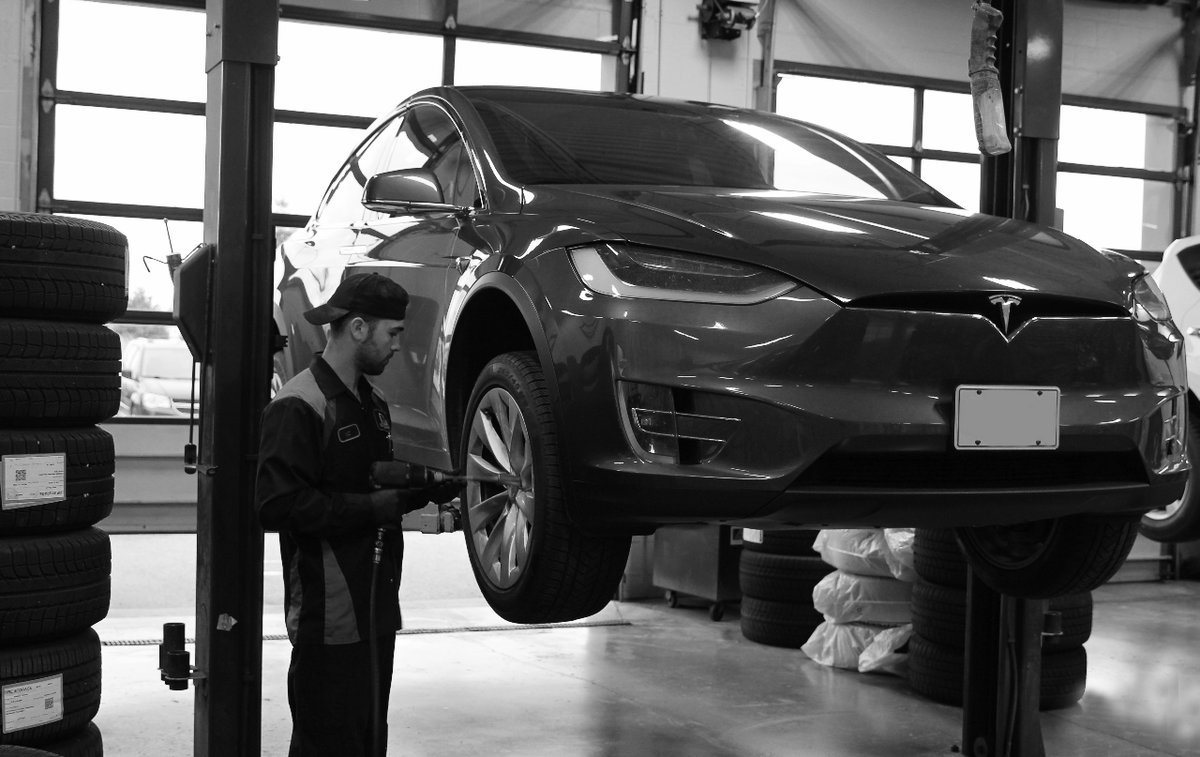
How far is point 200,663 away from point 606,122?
1826 millimetres

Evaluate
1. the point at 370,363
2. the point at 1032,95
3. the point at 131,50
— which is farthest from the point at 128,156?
the point at 1032,95

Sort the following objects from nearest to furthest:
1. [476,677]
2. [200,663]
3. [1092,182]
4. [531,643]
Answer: [200,663]
[476,677]
[531,643]
[1092,182]

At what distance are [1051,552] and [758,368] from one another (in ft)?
3.89

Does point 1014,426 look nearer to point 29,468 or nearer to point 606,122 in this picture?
point 606,122

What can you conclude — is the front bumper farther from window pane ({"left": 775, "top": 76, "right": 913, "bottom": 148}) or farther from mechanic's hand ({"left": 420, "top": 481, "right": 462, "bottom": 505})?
window pane ({"left": 775, "top": 76, "right": 913, "bottom": 148})

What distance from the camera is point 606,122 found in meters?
3.28

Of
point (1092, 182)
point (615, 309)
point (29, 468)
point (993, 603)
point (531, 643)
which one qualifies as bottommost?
point (531, 643)

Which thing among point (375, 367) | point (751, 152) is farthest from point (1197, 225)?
point (375, 367)

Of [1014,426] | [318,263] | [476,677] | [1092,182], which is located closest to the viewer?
[1014,426]

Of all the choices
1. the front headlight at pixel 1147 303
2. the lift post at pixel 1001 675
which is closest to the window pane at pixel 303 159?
the lift post at pixel 1001 675

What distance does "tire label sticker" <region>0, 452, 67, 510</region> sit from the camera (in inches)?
144

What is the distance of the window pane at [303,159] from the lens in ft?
26.1

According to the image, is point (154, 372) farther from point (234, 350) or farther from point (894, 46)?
point (894, 46)

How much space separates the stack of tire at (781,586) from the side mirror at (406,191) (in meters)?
4.39
